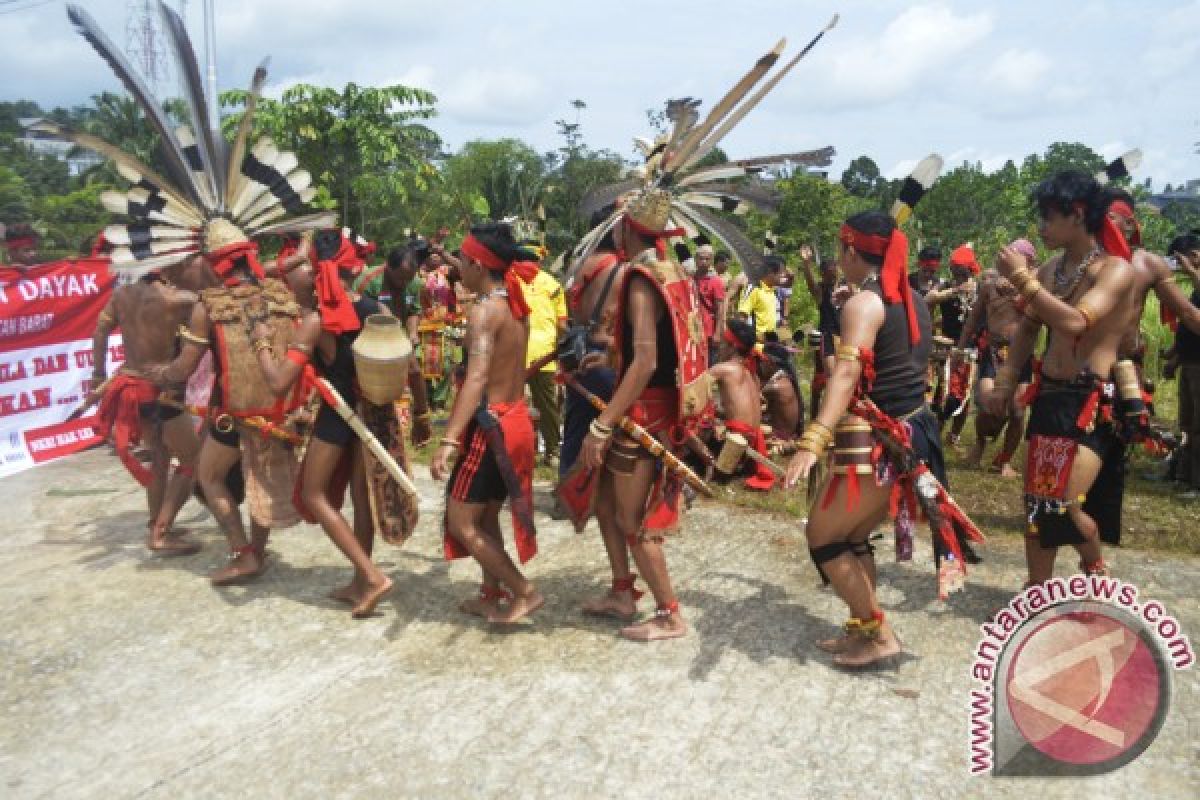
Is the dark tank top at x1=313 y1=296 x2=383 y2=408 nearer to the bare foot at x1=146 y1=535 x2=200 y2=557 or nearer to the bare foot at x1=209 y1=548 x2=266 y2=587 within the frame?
the bare foot at x1=209 y1=548 x2=266 y2=587

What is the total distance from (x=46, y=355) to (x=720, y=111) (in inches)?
266

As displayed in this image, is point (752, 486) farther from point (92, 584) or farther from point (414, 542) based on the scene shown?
point (92, 584)

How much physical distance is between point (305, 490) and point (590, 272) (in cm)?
183

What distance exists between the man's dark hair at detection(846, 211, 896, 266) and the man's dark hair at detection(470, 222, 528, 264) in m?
1.49

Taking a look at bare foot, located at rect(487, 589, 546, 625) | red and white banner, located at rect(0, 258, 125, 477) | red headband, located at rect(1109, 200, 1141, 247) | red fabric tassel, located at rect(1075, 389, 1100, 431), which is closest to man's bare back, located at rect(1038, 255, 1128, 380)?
red fabric tassel, located at rect(1075, 389, 1100, 431)

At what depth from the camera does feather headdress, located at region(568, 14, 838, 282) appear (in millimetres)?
3939

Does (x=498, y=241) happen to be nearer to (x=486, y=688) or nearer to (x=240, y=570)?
(x=486, y=688)

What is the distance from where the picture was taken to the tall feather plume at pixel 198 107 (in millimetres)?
4887

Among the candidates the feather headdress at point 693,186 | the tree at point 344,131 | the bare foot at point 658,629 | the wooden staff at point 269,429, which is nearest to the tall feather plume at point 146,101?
the wooden staff at point 269,429

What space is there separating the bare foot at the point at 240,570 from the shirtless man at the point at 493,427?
4.55ft

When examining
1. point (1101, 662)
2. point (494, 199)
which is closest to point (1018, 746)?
point (1101, 662)

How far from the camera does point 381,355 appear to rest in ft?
14.1

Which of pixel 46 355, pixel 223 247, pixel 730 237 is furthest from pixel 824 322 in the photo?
pixel 46 355

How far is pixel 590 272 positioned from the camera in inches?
179
